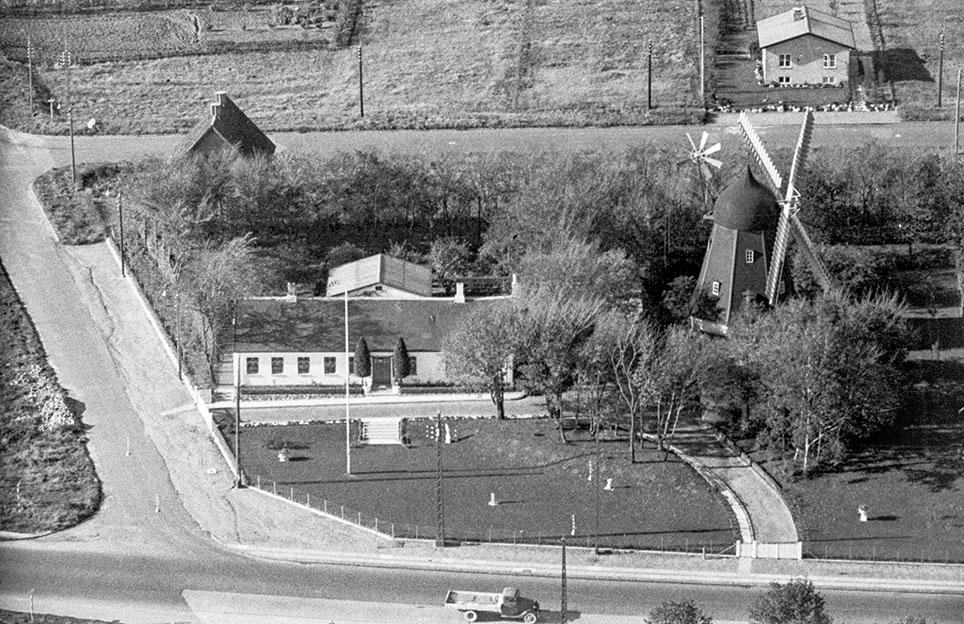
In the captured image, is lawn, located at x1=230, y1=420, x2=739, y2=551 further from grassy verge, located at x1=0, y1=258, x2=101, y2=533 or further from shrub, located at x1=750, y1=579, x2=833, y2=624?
shrub, located at x1=750, y1=579, x2=833, y2=624

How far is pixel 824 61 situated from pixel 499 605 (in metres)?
68.5

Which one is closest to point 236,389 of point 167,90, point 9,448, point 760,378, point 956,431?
point 9,448

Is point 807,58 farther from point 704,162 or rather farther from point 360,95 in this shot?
point 360,95

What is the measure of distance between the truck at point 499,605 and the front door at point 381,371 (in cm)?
2197

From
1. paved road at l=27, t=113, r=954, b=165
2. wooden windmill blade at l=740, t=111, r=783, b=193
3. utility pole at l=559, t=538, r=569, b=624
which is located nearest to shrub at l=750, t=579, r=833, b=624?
utility pole at l=559, t=538, r=569, b=624

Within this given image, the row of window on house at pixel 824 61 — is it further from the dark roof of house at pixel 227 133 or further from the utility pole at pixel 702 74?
the dark roof of house at pixel 227 133

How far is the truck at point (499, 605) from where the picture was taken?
93.6 meters

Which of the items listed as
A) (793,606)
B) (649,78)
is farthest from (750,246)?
(649,78)

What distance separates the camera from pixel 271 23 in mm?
167000

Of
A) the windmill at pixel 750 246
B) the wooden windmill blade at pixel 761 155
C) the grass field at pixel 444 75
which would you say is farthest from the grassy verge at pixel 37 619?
the grass field at pixel 444 75

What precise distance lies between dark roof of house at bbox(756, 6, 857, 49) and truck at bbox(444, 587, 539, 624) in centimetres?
6733

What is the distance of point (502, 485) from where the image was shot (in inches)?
4107

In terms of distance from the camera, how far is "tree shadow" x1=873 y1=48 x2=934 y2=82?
154 meters

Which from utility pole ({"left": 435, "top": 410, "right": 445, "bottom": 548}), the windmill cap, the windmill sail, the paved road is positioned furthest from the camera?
the paved road
